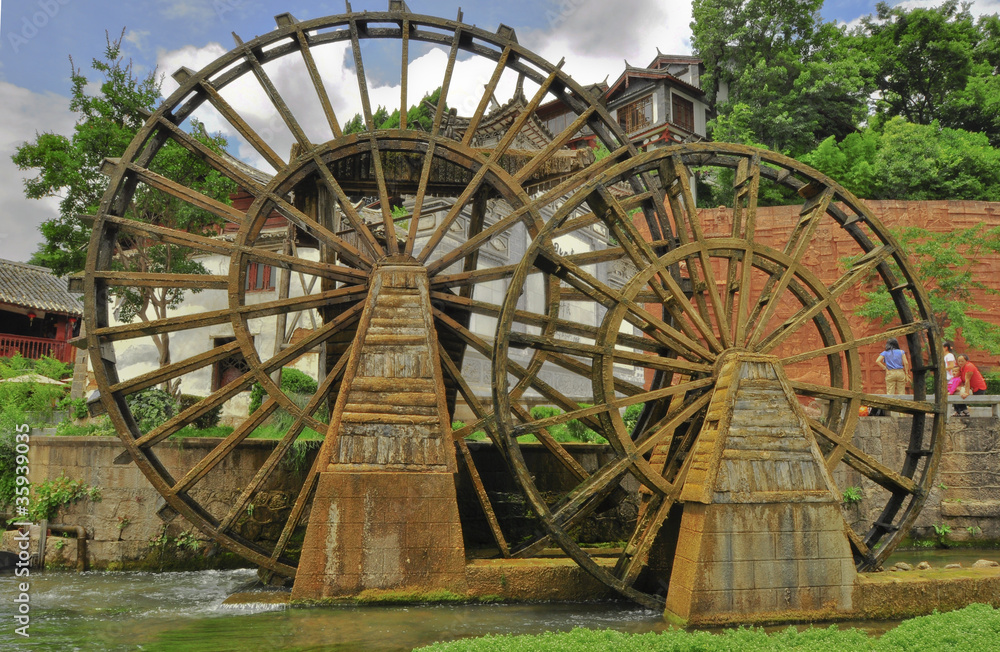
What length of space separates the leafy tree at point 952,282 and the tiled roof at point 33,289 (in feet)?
76.1

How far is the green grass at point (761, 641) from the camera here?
5617mm

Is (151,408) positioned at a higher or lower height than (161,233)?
lower

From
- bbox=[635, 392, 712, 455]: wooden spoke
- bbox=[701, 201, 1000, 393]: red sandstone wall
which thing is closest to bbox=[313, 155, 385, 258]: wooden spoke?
bbox=[635, 392, 712, 455]: wooden spoke

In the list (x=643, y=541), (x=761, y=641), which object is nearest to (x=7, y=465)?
(x=643, y=541)

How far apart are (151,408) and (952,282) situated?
17.9m

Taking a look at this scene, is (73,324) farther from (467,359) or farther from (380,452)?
(380,452)

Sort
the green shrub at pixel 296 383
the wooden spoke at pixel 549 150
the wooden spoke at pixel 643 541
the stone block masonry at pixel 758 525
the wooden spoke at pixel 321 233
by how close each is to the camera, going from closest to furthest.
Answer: the stone block masonry at pixel 758 525, the wooden spoke at pixel 643 541, the wooden spoke at pixel 321 233, the wooden spoke at pixel 549 150, the green shrub at pixel 296 383

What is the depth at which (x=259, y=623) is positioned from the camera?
24.5 feet

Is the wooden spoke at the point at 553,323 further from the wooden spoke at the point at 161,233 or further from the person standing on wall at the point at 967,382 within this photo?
the person standing on wall at the point at 967,382

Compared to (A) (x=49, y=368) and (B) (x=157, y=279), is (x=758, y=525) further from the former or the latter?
(A) (x=49, y=368)

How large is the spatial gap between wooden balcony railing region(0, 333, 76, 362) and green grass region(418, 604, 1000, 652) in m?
21.1

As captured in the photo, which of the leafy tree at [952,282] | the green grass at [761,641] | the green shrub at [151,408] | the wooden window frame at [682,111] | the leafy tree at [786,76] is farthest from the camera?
the wooden window frame at [682,111]

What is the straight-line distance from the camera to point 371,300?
8.98m

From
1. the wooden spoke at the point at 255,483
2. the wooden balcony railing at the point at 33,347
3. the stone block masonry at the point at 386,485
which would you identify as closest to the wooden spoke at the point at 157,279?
the wooden spoke at the point at 255,483
